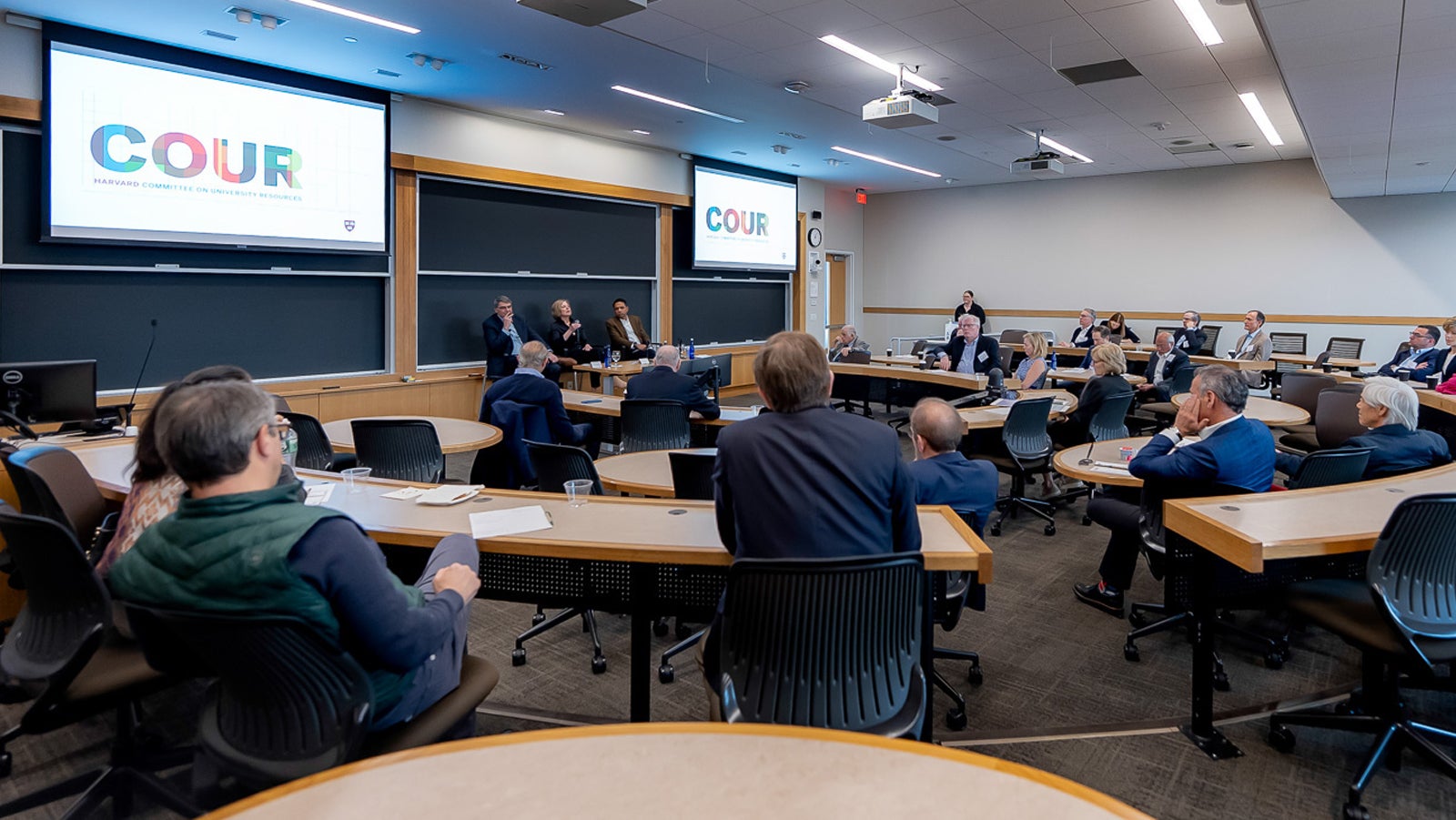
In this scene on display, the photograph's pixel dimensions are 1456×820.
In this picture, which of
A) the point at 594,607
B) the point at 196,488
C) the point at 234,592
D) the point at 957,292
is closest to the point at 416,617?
the point at 234,592

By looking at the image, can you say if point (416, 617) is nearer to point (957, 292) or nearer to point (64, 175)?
point (64, 175)

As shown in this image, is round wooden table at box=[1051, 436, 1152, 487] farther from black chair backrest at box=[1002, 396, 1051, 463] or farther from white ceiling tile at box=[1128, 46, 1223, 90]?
white ceiling tile at box=[1128, 46, 1223, 90]

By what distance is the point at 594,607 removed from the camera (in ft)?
8.71

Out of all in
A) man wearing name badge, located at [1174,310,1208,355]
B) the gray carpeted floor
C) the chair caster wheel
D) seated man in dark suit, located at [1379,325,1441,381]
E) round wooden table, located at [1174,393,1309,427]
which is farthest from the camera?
man wearing name badge, located at [1174,310,1208,355]

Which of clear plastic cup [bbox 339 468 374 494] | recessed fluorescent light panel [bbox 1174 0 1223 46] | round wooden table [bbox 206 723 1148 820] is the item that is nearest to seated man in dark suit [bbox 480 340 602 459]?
clear plastic cup [bbox 339 468 374 494]

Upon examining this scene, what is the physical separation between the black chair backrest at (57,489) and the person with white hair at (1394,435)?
4.72 meters

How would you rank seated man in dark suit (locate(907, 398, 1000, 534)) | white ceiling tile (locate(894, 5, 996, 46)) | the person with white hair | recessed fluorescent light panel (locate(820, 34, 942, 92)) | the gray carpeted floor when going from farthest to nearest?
recessed fluorescent light panel (locate(820, 34, 942, 92)), white ceiling tile (locate(894, 5, 996, 46)), the person with white hair, seated man in dark suit (locate(907, 398, 1000, 534)), the gray carpeted floor

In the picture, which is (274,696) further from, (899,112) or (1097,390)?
(899,112)

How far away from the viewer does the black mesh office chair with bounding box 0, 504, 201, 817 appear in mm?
2055

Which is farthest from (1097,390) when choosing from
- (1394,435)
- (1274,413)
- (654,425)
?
(654,425)

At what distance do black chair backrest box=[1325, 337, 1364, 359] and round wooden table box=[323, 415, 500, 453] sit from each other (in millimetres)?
11216

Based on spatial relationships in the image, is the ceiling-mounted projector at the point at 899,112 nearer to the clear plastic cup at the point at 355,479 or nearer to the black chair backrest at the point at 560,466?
the black chair backrest at the point at 560,466

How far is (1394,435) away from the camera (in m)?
3.69

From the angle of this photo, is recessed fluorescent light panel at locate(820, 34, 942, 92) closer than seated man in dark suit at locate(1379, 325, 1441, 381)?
Yes
